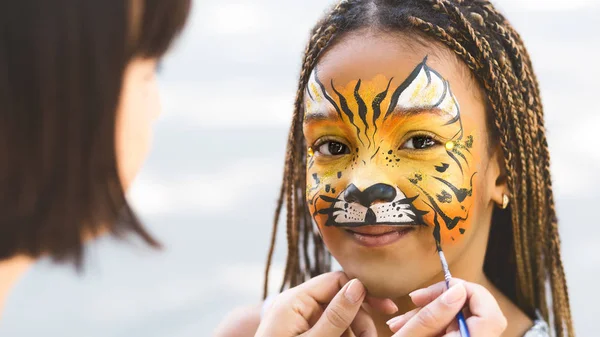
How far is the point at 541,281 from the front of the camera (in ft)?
6.15

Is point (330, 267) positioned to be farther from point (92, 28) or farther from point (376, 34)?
point (92, 28)

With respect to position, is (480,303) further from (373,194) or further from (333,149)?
(333,149)

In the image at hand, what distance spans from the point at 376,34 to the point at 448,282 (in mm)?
505

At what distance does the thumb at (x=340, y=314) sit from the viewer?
1508mm

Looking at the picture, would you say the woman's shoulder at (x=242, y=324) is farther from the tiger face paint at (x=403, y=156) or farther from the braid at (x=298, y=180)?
the tiger face paint at (x=403, y=156)

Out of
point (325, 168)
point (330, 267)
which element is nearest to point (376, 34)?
point (325, 168)

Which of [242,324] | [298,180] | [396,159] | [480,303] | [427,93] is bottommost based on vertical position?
[242,324]

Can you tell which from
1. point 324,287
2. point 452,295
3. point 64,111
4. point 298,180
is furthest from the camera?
point 298,180

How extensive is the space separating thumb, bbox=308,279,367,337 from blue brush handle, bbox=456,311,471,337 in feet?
0.63

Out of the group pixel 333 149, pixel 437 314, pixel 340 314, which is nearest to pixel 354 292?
pixel 340 314

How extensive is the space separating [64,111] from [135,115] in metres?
0.15

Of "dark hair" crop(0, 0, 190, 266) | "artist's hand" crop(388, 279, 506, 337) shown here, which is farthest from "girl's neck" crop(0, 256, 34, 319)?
"artist's hand" crop(388, 279, 506, 337)

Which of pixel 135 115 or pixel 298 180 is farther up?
pixel 135 115

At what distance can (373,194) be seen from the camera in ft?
4.96
